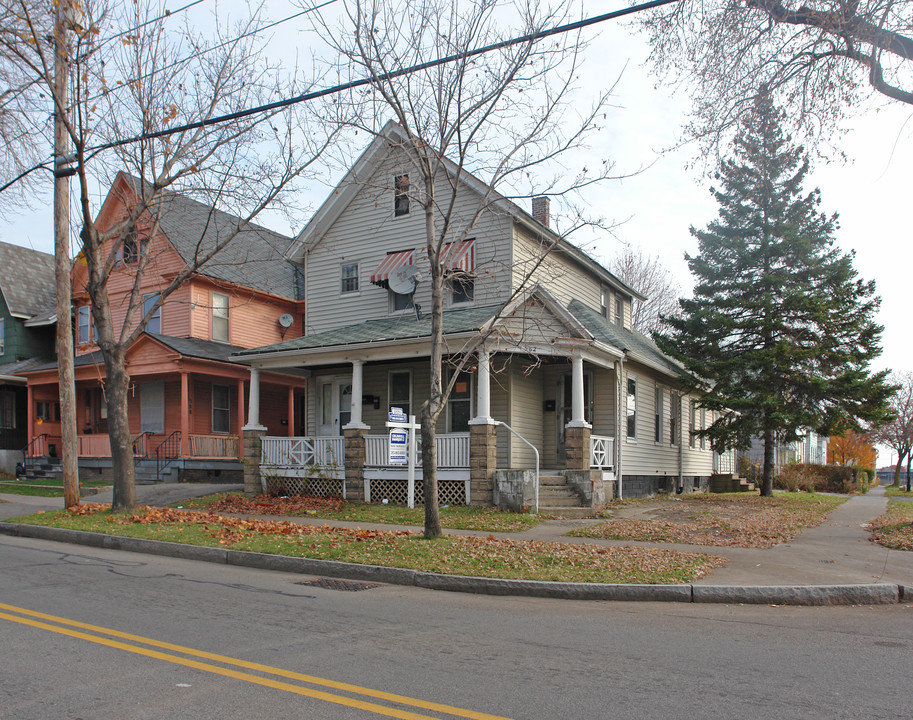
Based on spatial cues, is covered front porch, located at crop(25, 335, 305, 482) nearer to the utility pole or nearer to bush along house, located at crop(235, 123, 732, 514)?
bush along house, located at crop(235, 123, 732, 514)

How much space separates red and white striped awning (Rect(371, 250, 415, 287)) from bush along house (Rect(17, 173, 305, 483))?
15.5 ft

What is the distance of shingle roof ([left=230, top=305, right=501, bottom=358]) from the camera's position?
17.1m

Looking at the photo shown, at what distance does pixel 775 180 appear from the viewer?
2331cm

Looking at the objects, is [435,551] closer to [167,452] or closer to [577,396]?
[577,396]

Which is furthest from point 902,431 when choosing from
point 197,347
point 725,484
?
point 197,347

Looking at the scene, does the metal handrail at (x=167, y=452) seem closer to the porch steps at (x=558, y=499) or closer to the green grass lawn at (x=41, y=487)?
the green grass lawn at (x=41, y=487)

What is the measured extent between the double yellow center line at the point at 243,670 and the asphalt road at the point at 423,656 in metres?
0.02

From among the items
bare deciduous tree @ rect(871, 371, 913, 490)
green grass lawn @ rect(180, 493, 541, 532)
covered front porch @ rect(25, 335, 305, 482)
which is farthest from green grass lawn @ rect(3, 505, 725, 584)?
bare deciduous tree @ rect(871, 371, 913, 490)

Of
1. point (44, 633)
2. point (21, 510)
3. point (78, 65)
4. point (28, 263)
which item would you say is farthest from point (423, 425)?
point (28, 263)

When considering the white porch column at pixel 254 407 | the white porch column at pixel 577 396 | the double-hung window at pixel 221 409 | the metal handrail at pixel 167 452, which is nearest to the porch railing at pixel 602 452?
the white porch column at pixel 577 396

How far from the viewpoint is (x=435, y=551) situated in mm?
10266

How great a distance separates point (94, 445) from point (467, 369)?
16100mm

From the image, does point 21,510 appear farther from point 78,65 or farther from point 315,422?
point 78,65

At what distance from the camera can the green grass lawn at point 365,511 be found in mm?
14023
